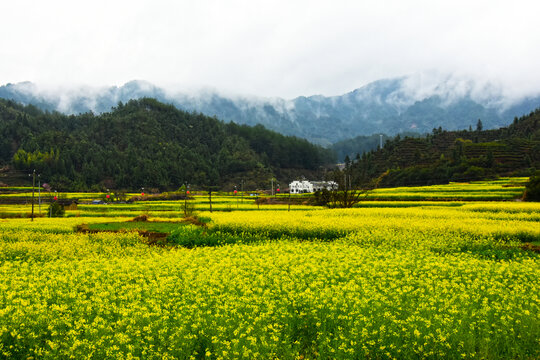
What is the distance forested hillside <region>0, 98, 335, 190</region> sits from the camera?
11888 cm

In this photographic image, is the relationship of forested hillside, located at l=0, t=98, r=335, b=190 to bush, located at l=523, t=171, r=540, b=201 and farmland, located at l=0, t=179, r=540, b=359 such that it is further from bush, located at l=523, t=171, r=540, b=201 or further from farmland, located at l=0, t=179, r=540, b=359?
farmland, located at l=0, t=179, r=540, b=359

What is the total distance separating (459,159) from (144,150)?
104404mm

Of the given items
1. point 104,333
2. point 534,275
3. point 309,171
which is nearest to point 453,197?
point 534,275

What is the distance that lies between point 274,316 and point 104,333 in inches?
138

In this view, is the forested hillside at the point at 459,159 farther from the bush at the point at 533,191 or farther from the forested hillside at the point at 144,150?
the forested hillside at the point at 144,150

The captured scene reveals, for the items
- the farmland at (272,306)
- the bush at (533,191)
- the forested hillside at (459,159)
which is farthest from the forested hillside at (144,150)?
the farmland at (272,306)

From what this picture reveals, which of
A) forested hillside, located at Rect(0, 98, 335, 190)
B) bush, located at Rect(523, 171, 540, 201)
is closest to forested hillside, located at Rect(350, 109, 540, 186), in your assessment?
bush, located at Rect(523, 171, 540, 201)

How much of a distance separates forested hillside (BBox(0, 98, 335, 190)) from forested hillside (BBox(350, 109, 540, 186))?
41.7 meters

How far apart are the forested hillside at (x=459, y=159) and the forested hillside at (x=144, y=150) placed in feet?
137

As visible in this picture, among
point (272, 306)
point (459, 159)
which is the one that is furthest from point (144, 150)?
point (272, 306)

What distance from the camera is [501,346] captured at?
299 inches

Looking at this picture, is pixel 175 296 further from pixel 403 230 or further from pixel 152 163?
pixel 152 163

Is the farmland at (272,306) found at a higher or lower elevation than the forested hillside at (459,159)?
lower

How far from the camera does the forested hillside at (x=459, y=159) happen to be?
86938mm
